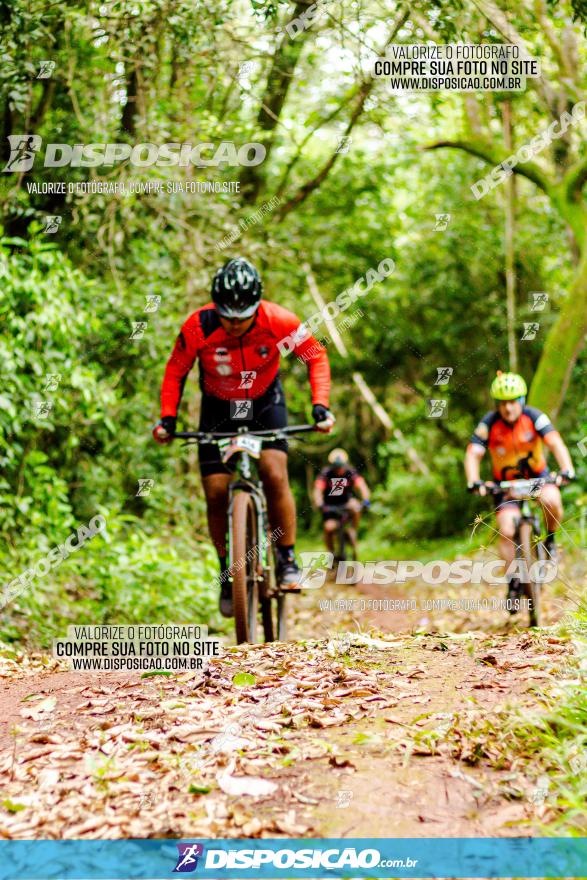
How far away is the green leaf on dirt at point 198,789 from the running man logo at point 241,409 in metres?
3.36

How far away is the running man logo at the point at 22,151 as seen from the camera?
9.20m

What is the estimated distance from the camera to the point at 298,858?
3.05 metres

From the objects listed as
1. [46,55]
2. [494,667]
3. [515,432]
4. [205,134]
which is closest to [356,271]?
[205,134]

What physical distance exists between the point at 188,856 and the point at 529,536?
4.87 meters

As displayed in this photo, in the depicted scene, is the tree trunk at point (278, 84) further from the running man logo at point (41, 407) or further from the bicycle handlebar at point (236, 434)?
the bicycle handlebar at point (236, 434)

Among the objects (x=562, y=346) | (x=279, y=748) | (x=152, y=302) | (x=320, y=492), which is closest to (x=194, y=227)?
(x=152, y=302)

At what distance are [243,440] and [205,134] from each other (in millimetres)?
5971

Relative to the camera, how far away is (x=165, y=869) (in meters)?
3.06

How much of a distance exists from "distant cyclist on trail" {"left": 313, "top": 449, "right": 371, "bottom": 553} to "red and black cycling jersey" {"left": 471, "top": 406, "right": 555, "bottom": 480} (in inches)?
274

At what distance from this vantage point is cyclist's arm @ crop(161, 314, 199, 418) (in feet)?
21.3
